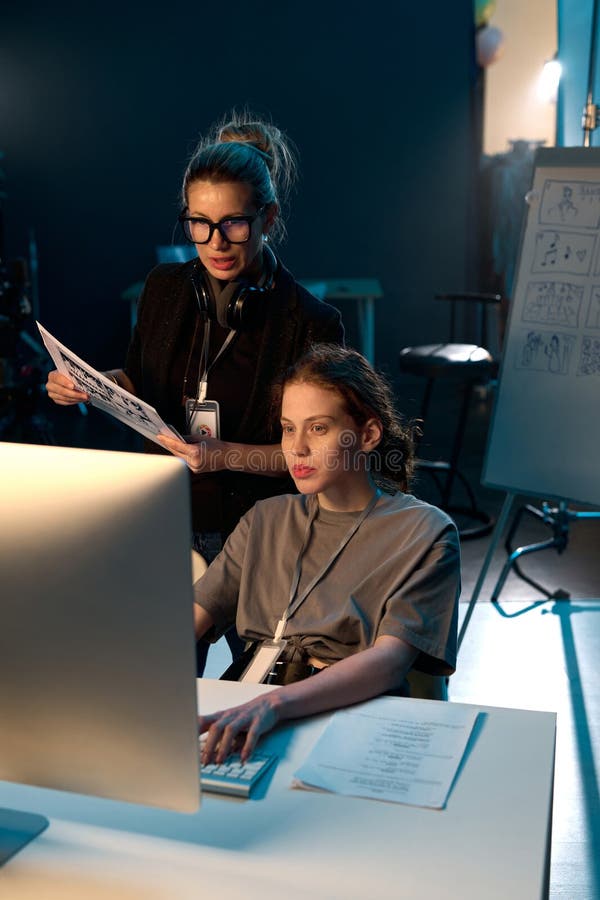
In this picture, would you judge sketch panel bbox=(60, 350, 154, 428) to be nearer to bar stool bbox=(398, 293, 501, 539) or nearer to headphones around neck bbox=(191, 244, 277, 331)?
headphones around neck bbox=(191, 244, 277, 331)

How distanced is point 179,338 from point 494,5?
19.2 ft

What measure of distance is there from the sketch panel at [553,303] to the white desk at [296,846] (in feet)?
5.95

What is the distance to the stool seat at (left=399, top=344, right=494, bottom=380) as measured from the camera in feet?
12.6

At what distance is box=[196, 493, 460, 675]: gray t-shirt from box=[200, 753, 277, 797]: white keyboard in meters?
0.36

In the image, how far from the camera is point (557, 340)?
2.77 metres

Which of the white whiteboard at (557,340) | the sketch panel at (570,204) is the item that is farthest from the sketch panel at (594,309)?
the sketch panel at (570,204)

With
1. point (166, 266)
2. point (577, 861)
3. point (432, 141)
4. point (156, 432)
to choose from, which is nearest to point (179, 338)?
point (166, 266)

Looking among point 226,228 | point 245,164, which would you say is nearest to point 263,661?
point 226,228

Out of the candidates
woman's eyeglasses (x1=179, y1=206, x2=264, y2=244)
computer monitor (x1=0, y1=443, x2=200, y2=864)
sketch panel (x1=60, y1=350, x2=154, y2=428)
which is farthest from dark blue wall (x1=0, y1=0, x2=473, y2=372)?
computer monitor (x1=0, y1=443, x2=200, y2=864)

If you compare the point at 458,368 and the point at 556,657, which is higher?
the point at 458,368

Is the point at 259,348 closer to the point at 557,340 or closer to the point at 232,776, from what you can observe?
the point at 232,776

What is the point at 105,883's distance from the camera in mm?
952

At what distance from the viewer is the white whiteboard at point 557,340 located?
2.72 metres

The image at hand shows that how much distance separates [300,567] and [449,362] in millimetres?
Result: 2391
